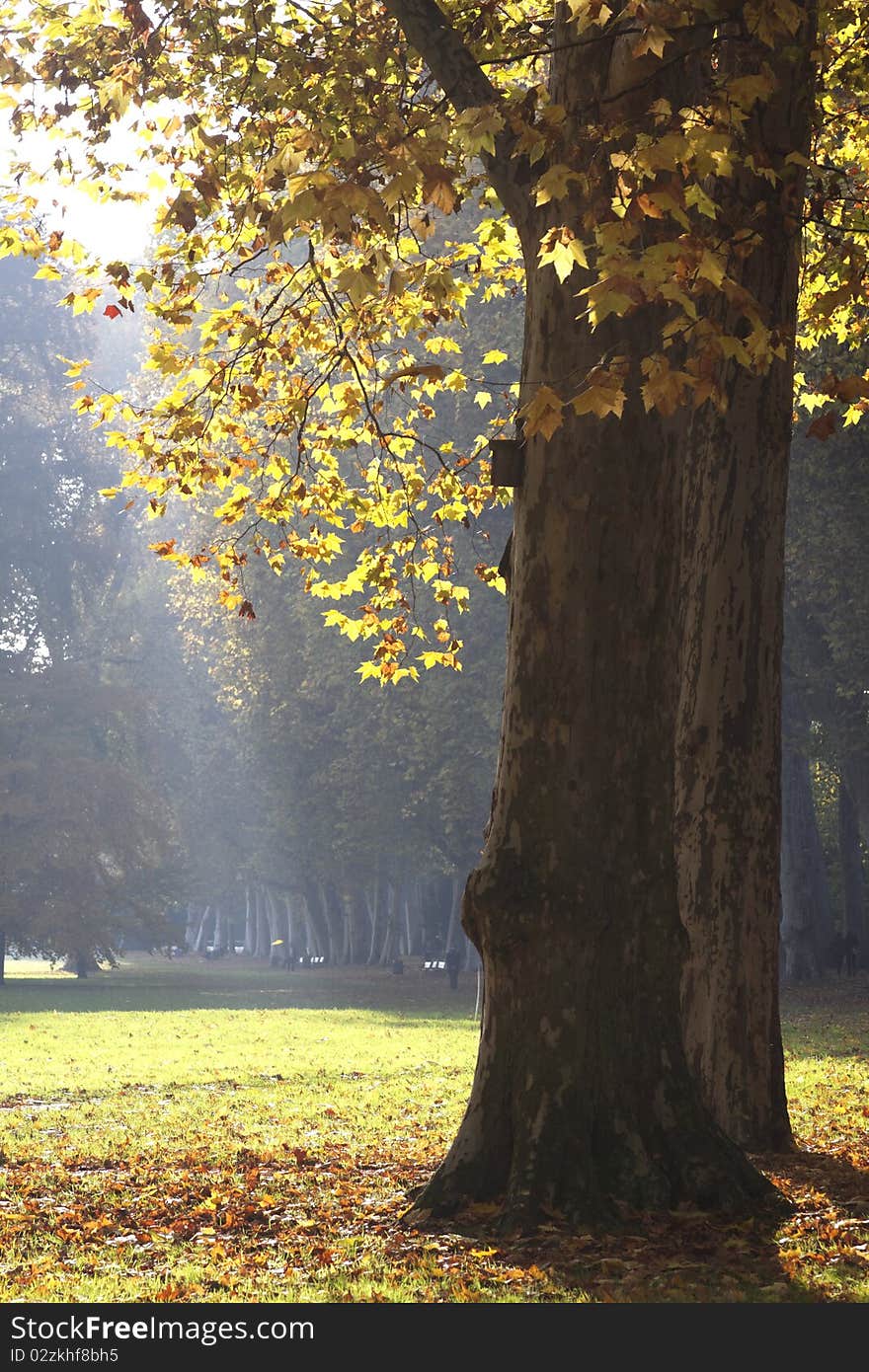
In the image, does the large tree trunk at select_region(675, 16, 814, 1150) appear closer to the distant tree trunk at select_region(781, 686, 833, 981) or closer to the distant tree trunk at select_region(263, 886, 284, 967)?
the distant tree trunk at select_region(781, 686, 833, 981)

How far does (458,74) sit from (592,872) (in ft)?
13.9

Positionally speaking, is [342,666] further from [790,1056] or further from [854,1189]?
[854,1189]

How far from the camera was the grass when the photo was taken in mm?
6703

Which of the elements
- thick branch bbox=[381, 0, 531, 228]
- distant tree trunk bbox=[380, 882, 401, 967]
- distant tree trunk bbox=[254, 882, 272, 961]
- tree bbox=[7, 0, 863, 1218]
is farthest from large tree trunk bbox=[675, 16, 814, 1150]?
distant tree trunk bbox=[254, 882, 272, 961]

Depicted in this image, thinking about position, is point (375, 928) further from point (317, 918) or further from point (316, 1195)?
point (316, 1195)

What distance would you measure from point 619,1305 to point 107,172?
8.50 metres

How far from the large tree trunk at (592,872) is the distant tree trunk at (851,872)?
2782 cm

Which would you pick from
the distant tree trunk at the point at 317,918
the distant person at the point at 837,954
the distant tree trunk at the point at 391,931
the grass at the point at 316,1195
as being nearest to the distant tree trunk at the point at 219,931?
the distant tree trunk at the point at 317,918

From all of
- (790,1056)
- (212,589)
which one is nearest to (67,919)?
(212,589)

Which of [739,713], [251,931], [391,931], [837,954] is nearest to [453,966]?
[837,954]

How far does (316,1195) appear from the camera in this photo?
8.95m

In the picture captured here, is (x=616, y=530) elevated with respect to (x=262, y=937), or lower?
elevated

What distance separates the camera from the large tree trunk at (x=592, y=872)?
7957 millimetres

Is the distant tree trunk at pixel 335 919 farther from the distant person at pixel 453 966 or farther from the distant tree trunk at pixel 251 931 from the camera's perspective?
the distant tree trunk at pixel 251 931
